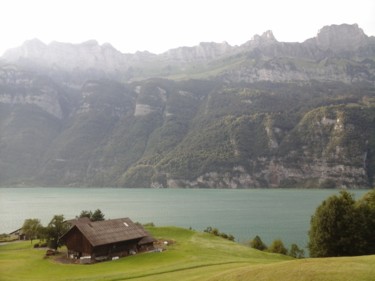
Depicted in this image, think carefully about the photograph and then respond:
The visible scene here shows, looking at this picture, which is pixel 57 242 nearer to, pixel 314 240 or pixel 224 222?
pixel 314 240

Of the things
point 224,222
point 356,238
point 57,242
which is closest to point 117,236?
point 57,242

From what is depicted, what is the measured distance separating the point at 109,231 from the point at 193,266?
1868 cm

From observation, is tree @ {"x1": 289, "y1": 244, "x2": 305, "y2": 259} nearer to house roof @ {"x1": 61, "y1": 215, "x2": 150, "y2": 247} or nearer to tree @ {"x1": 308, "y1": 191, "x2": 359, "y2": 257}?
tree @ {"x1": 308, "y1": 191, "x2": 359, "y2": 257}

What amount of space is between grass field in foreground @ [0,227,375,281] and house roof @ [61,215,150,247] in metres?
3.43

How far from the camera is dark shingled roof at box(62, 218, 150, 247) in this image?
58656mm

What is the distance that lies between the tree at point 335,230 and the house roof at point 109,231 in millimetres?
25061

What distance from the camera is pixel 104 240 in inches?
2314

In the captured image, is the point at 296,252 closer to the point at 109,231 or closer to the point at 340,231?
the point at 340,231

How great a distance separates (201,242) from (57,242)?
22.1m

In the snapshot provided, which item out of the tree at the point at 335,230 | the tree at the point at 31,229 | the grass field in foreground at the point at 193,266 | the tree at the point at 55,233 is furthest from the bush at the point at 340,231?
the tree at the point at 31,229

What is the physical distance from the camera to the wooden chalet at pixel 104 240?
58.2 meters

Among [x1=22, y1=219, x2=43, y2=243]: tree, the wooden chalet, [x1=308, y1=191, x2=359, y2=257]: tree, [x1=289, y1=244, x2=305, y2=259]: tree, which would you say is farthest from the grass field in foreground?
[x1=289, y1=244, x2=305, y2=259]: tree

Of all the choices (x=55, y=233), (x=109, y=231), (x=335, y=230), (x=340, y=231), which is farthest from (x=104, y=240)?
(x=340, y=231)

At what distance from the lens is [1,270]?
1955 inches
